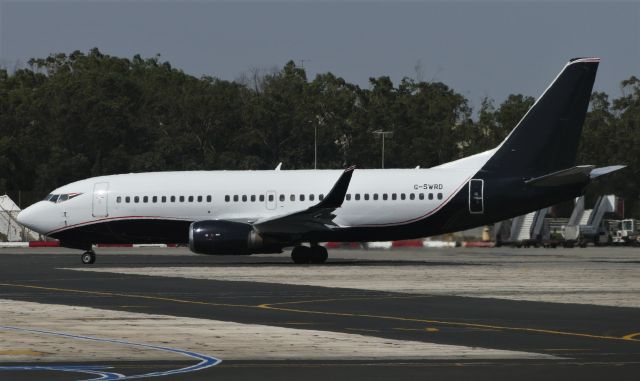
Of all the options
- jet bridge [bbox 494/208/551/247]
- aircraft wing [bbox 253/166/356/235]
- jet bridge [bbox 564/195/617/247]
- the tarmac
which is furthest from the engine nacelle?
jet bridge [bbox 564/195/617/247]

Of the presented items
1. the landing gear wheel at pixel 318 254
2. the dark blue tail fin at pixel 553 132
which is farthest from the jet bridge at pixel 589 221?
the dark blue tail fin at pixel 553 132

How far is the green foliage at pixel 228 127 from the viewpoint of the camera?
118 metres

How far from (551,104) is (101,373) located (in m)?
33.3

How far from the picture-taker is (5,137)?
384 ft

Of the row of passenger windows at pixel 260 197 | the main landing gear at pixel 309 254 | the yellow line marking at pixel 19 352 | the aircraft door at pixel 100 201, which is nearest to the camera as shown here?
the yellow line marking at pixel 19 352

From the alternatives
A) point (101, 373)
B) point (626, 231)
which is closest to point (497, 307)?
point (101, 373)

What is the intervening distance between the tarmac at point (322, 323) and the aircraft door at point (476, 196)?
3887mm

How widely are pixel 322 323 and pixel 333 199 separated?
2392 cm

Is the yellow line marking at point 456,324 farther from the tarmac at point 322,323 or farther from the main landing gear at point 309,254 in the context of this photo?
the main landing gear at point 309,254

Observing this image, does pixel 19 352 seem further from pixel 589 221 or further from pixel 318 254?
pixel 589 221

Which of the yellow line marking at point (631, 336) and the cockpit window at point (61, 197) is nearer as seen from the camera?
the yellow line marking at point (631, 336)

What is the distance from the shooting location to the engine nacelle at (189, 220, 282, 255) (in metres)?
47.2

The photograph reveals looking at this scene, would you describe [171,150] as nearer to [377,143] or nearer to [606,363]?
[377,143]

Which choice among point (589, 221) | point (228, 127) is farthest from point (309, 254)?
point (228, 127)
